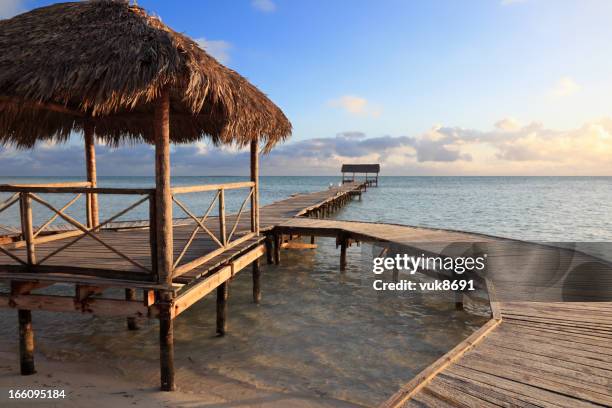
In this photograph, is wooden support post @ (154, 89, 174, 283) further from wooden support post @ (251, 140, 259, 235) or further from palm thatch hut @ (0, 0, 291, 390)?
wooden support post @ (251, 140, 259, 235)

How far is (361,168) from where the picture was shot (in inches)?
2040

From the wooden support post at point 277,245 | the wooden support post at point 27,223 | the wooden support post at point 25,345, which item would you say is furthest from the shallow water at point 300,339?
the wooden support post at point 277,245

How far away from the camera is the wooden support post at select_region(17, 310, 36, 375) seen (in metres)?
4.86

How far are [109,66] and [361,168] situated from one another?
4878cm

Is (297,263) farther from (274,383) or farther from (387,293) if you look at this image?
(274,383)

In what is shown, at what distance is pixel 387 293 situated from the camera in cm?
904

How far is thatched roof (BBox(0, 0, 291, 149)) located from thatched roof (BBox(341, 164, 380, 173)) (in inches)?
1802

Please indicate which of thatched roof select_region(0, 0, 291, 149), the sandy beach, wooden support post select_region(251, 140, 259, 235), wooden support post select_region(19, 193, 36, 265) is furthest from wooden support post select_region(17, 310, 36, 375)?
wooden support post select_region(251, 140, 259, 235)

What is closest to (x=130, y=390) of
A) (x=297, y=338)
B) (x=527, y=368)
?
(x=297, y=338)

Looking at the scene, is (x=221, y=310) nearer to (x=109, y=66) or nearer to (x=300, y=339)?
(x=300, y=339)

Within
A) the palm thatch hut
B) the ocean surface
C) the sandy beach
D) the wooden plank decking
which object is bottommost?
the ocean surface

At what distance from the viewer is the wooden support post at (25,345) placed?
4859 millimetres

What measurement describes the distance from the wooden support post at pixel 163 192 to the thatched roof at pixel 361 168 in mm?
47625

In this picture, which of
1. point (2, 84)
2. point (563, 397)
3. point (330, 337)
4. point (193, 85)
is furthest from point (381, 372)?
point (2, 84)
